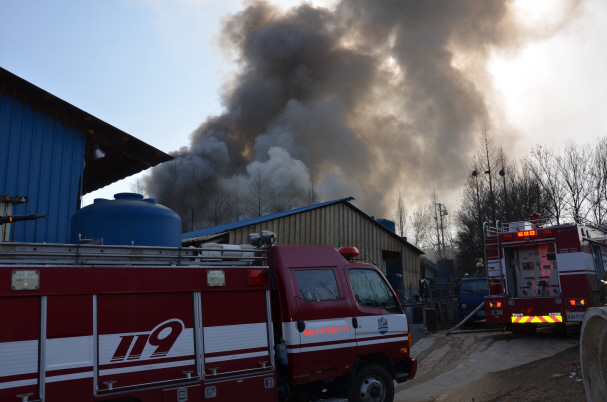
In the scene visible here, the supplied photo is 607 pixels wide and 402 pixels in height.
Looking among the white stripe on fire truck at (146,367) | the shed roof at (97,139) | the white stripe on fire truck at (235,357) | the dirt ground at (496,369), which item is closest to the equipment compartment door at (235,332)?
the white stripe on fire truck at (235,357)

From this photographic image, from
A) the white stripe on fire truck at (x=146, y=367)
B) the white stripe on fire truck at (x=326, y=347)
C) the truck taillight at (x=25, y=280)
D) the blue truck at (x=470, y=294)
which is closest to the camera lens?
the truck taillight at (x=25, y=280)

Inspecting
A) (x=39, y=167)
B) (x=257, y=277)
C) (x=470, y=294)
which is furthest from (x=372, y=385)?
(x=470, y=294)

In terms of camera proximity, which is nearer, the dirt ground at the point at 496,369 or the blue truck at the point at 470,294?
the dirt ground at the point at 496,369

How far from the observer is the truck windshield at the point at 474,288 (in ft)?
53.8

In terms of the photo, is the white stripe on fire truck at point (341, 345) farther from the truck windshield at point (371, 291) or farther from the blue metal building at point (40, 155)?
the blue metal building at point (40, 155)

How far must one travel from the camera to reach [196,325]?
196 inches

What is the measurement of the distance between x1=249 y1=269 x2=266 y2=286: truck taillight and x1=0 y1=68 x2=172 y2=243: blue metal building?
5.82 m

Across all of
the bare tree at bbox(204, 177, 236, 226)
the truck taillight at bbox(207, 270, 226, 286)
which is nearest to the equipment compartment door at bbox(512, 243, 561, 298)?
the truck taillight at bbox(207, 270, 226, 286)

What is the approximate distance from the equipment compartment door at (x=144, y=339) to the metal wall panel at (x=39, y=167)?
5.70 metres

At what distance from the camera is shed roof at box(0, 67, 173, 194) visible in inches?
373

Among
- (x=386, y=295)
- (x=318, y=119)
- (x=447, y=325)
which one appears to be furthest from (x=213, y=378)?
(x=318, y=119)

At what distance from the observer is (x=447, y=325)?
17.7 m

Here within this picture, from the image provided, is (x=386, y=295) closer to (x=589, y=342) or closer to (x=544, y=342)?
(x=589, y=342)

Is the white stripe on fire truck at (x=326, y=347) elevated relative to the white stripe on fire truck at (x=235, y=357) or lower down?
lower down
